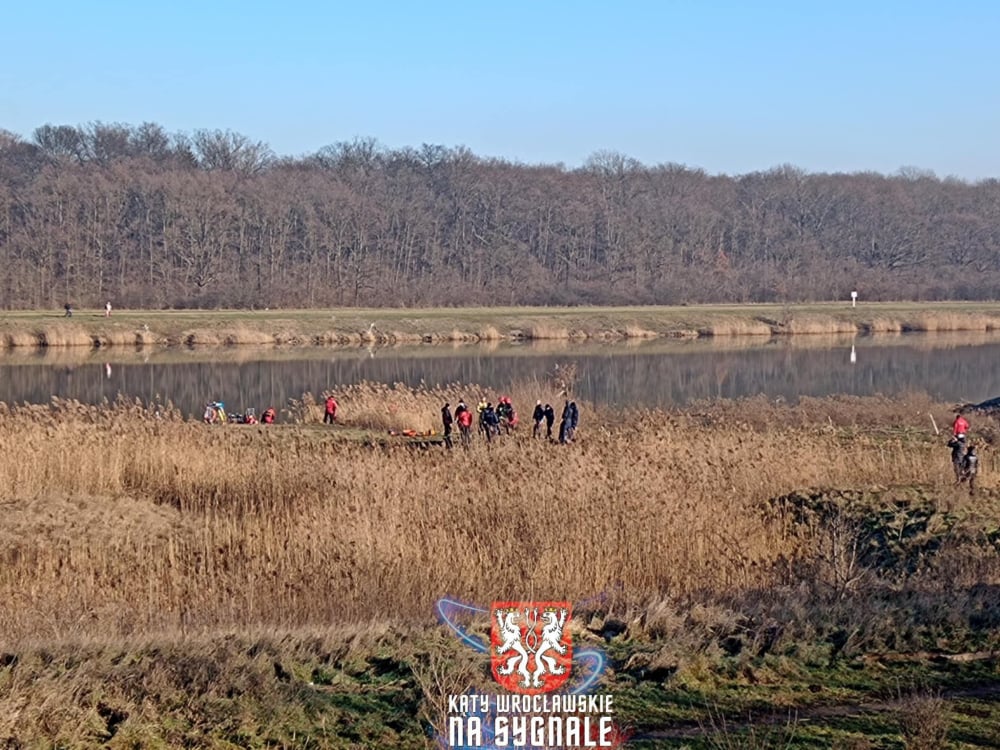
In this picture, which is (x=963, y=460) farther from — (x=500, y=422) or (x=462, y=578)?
(x=500, y=422)

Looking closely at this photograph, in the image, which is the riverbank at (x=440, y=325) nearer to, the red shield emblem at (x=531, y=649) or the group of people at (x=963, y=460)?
the group of people at (x=963, y=460)

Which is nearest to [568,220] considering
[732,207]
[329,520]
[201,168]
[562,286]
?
[562,286]

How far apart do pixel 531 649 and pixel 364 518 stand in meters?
5.50

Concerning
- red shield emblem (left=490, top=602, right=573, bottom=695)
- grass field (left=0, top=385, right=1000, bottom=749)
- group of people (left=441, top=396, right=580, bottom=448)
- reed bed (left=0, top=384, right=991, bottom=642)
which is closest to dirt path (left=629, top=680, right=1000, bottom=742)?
grass field (left=0, top=385, right=1000, bottom=749)

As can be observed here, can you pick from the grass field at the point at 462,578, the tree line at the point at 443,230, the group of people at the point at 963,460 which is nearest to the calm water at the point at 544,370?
the grass field at the point at 462,578

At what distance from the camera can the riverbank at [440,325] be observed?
196ft

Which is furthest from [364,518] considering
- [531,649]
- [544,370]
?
[544,370]

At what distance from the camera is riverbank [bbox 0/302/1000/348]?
59625 millimetres

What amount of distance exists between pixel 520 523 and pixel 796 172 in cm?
13448

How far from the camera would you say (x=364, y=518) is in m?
14.0

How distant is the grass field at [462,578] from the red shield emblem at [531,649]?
231 millimetres

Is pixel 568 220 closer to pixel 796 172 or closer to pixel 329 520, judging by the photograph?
pixel 796 172

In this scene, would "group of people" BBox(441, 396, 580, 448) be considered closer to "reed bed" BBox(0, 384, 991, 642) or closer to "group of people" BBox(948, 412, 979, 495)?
"reed bed" BBox(0, 384, 991, 642)

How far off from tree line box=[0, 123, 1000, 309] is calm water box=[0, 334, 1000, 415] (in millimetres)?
31868
